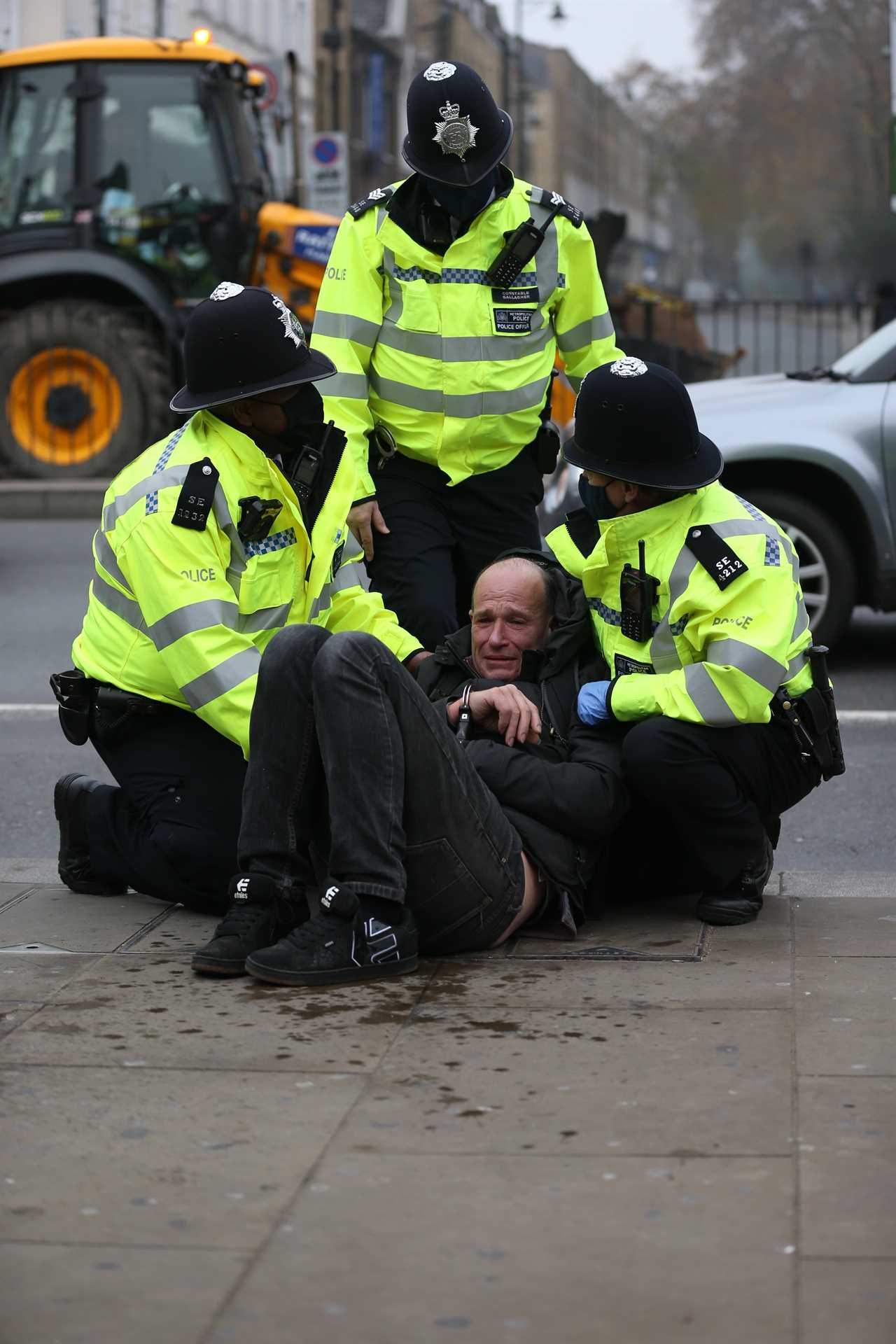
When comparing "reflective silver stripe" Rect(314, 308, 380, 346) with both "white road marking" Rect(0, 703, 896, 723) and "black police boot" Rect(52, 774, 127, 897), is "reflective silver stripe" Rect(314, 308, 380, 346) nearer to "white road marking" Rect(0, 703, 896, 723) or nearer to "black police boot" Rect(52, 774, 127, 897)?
"black police boot" Rect(52, 774, 127, 897)

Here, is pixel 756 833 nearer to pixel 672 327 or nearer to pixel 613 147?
pixel 672 327

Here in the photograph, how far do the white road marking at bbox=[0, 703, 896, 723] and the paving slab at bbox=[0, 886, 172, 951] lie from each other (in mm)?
2974

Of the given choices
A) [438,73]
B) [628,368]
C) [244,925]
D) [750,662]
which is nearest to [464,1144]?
[244,925]

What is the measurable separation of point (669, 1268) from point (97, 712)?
7.44ft

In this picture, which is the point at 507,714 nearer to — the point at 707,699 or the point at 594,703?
the point at 594,703

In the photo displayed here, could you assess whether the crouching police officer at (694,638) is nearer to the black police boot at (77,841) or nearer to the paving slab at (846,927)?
the paving slab at (846,927)

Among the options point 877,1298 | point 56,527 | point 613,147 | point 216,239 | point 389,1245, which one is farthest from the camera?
point 613,147

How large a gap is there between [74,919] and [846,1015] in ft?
5.89

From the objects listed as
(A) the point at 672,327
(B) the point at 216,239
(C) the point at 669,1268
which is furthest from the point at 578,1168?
(A) the point at 672,327

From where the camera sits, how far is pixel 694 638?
4.31 metres

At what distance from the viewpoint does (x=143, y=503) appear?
429 cm

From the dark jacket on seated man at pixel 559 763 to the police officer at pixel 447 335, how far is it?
547mm

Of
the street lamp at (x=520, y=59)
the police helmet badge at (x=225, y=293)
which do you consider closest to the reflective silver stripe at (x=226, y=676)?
the police helmet badge at (x=225, y=293)

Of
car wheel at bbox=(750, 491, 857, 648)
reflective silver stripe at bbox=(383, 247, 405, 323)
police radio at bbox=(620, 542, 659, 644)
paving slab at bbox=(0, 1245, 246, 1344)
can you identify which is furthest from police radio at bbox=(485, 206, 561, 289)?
car wheel at bbox=(750, 491, 857, 648)
